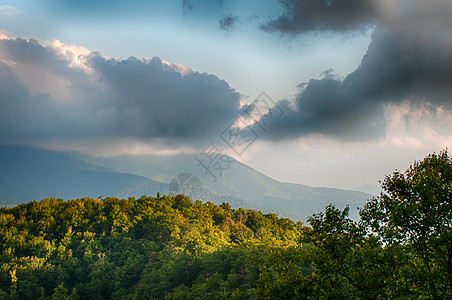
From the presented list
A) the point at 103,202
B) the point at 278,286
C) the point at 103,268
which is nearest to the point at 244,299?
the point at 278,286

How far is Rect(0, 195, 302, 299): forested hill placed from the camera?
42031mm

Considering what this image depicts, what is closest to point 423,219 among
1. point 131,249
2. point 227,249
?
point 227,249

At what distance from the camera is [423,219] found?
14906 mm

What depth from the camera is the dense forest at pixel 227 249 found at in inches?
588

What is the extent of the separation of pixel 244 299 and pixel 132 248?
97.2 feet

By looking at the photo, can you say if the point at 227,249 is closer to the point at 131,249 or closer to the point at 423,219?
the point at 131,249

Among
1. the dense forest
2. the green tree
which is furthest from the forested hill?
the green tree

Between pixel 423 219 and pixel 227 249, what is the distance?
1359 inches

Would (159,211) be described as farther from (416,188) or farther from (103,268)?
(416,188)

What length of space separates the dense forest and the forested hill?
0.18m

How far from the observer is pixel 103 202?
223ft

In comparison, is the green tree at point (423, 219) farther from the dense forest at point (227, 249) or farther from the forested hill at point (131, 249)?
the forested hill at point (131, 249)

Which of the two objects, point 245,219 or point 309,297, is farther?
point 245,219

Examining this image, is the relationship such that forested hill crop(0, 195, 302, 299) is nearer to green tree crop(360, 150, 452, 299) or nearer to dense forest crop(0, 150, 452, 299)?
dense forest crop(0, 150, 452, 299)
